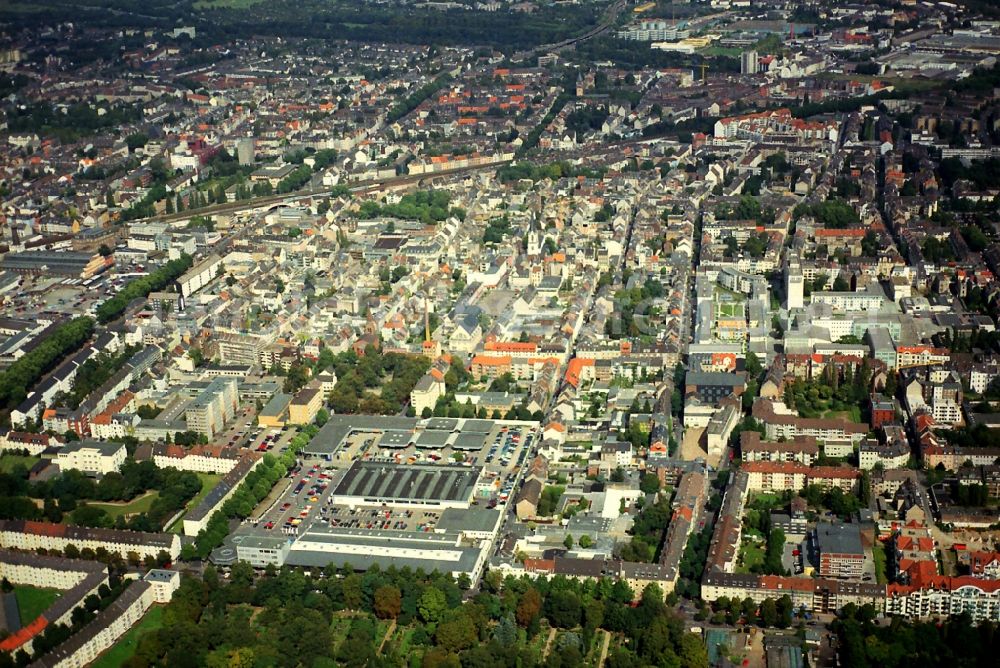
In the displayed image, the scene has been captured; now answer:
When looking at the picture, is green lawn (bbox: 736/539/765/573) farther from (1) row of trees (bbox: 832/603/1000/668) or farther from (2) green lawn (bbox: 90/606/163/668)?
(2) green lawn (bbox: 90/606/163/668)

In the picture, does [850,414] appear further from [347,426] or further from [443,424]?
[347,426]

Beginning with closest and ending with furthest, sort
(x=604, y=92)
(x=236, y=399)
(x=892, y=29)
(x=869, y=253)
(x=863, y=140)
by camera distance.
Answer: (x=236, y=399) → (x=869, y=253) → (x=863, y=140) → (x=604, y=92) → (x=892, y=29)

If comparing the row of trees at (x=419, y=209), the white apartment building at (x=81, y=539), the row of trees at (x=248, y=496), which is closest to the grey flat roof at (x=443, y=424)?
the row of trees at (x=248, y=496)

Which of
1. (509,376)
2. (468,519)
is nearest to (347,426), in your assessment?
(509,376)

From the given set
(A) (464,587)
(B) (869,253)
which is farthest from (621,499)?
(B) (869,253)

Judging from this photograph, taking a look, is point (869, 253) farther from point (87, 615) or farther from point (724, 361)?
point (87, 615)

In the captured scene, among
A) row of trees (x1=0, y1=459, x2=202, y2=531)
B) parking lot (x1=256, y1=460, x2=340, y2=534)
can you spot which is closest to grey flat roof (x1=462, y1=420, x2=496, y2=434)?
parking lot (x1=256, y1=460, x2=340, y2=534)
